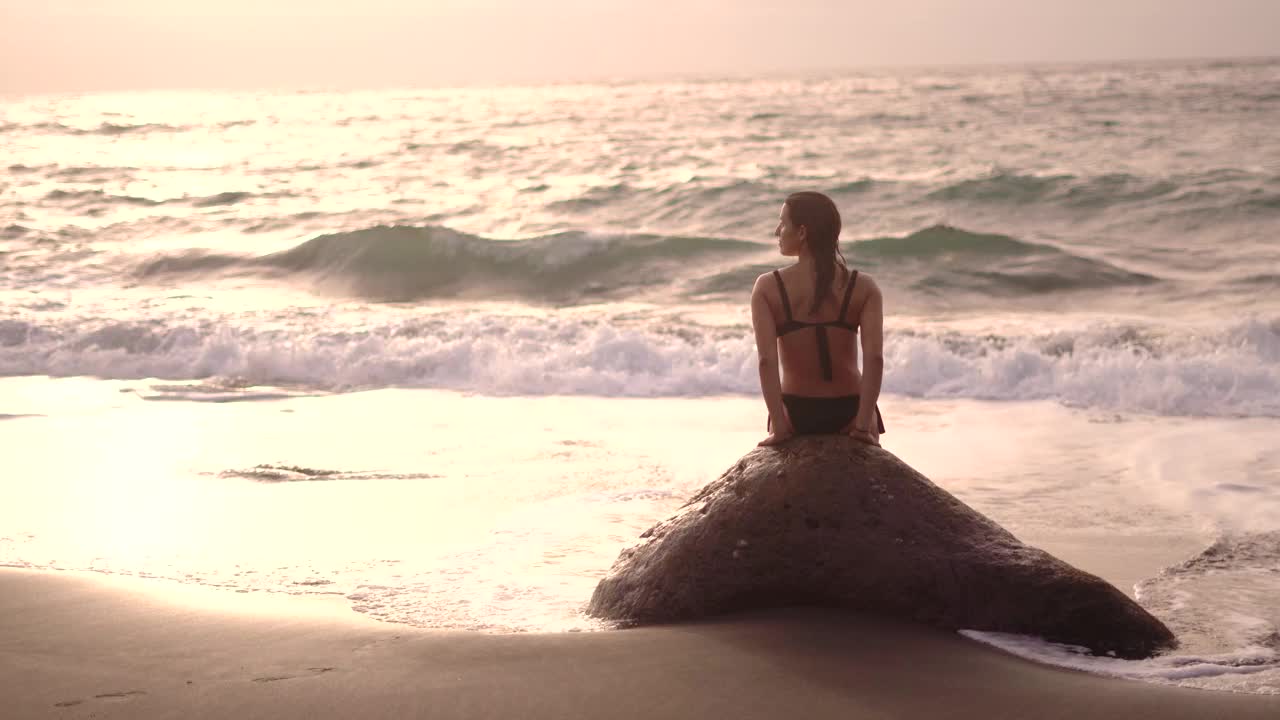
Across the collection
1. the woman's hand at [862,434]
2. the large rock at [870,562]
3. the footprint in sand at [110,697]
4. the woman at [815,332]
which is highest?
the woman at [815,332]

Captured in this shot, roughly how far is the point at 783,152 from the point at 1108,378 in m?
17.2

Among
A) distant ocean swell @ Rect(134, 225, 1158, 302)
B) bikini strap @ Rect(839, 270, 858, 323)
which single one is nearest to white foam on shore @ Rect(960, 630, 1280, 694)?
bikini strap @ Rect(839, 270, 858, 323)

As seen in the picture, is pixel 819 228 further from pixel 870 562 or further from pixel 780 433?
pixel 870 562

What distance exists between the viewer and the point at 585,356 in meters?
11.4

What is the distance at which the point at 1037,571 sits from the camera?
4.45m

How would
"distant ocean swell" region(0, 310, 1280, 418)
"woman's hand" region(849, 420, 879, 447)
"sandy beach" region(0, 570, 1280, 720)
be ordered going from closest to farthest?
"sandy beach" region(0, 570, 1280, 720) → "woman's hand" region(849, 420, 879, 447) → "distant ocean swell" region(0, 310, 1280, 418)

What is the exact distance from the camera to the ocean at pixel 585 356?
5953 mm

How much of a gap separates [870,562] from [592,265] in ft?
44.1

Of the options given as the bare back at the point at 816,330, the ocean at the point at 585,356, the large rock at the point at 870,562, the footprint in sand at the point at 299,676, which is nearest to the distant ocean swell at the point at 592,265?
the ocean at the point at 585,356

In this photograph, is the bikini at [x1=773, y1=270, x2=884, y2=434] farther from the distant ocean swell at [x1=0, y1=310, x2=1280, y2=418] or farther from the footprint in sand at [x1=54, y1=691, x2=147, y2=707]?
the distant ocean swell at [x1=0, y1=310, x2=1280, y2=418]

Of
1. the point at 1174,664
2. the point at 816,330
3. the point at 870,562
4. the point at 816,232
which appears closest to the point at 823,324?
the point at 816,330

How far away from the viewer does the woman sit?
475cm

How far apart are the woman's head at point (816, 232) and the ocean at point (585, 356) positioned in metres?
1.60

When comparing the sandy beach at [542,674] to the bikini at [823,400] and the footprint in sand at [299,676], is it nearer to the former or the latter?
the footprint in sand at [299,676]
